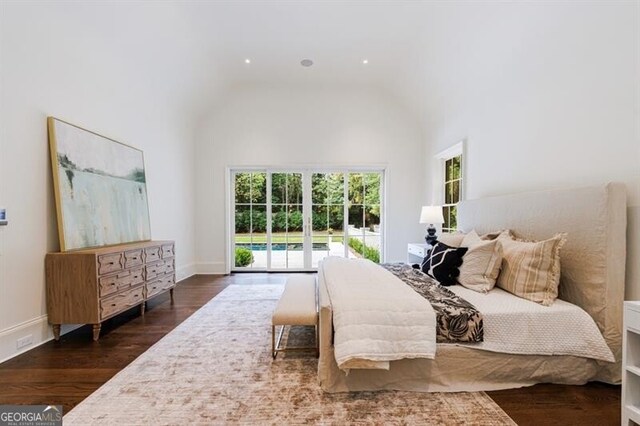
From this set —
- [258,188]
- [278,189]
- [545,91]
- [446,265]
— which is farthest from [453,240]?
[258,188]

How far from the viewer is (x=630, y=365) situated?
5.24 ft

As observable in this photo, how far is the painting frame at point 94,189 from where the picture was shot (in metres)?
2.75

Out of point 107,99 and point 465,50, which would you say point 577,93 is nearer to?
point 465,50

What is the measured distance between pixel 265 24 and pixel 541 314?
4169 mm

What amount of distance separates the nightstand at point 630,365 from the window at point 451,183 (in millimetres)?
2912

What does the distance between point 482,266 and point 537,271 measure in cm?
38

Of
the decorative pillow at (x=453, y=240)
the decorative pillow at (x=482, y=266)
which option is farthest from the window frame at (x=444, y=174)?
the decorative pillow at (x=482, y=266)

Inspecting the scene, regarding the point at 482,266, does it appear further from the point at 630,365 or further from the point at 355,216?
the point at 355,216

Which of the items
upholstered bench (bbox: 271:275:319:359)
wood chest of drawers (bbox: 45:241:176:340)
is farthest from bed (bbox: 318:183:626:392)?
wood chest of drawers (bbox: 45:241:176:340)

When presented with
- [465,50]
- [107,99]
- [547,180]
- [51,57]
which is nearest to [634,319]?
[547,180]

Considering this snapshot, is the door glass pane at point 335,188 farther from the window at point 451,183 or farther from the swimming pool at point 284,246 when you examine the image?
the window at point 451,183

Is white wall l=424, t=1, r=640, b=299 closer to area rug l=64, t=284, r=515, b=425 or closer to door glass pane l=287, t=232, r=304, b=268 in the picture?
area rug l=64, t=284, r=515, b=425

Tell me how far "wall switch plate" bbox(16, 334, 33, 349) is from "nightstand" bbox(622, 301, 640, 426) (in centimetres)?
417

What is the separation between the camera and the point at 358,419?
168 cm
